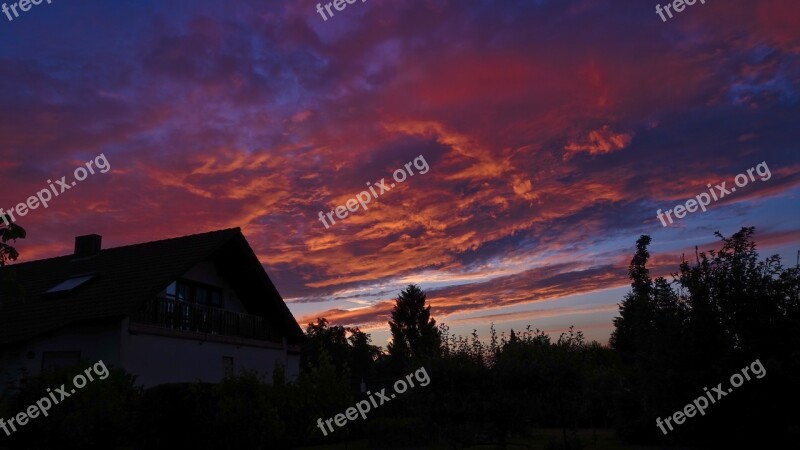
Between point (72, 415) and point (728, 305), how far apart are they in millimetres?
14418

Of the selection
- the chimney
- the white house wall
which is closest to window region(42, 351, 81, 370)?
the white house wall

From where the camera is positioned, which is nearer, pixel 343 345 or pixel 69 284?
pixel 69 284

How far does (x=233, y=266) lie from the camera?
26453 mm

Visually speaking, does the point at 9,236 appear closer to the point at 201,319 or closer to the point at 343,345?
the point at 201,319

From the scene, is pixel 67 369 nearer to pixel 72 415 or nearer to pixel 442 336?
pixel 72 415

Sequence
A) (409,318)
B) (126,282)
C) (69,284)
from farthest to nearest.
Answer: (409,318)
(69,284)
(126,282)

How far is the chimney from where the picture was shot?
1067 inches

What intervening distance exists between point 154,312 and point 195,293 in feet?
11.3

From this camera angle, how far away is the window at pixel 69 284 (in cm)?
2258

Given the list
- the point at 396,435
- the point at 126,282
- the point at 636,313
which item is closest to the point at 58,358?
the point at 126,282

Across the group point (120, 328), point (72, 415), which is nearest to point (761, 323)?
point (72, 415)

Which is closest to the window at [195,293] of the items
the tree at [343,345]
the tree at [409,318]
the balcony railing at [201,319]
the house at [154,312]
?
the house at [154,312]

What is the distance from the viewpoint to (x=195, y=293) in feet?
80.1

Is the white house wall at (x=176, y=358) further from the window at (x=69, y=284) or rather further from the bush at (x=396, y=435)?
the window at (x=69, y=284)
